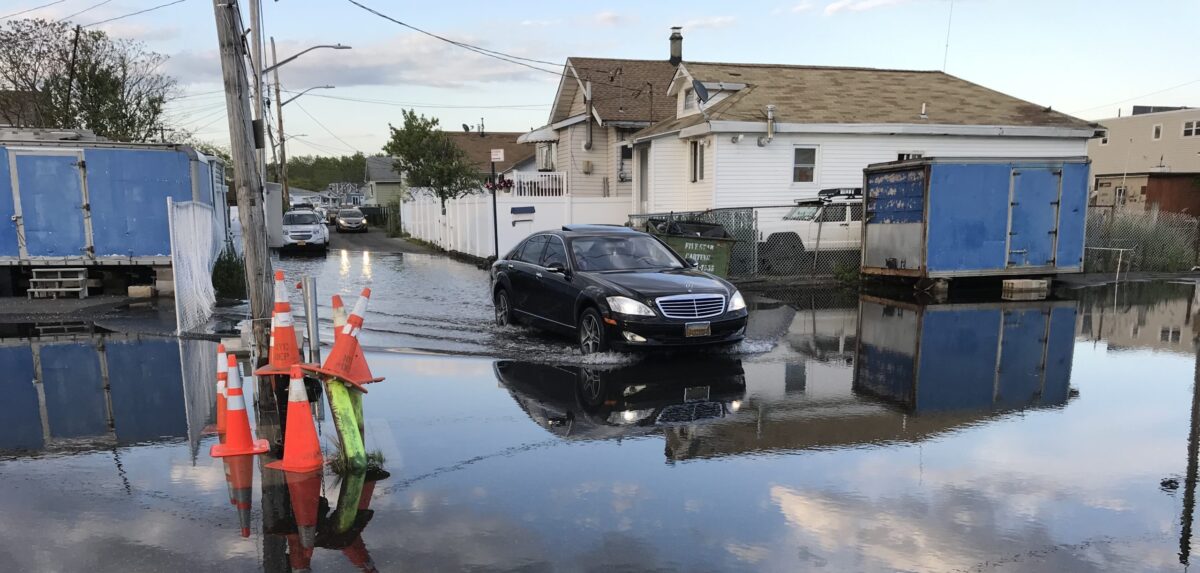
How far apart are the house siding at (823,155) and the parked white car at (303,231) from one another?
46.7 ft

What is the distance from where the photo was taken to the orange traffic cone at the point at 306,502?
4.28m

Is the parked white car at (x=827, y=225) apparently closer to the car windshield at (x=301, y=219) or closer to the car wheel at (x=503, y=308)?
the car wheel at (x=503, y=308)

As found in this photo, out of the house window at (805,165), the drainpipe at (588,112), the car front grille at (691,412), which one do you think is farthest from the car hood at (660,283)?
the drainpipe at (588,112)

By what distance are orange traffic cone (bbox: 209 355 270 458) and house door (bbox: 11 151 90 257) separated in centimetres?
1012

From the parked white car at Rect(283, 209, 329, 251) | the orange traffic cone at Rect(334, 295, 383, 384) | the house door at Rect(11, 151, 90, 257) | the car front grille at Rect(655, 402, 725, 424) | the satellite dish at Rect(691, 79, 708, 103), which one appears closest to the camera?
the orange traffic cone at Rect(334, 295, 383, 384)

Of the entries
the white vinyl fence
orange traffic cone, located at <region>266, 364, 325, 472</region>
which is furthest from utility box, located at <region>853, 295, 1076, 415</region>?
the white vinyl fence

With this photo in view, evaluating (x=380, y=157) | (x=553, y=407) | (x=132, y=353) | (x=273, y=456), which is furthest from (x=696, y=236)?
(x=380, y=157)

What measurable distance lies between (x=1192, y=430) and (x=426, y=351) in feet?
24.8

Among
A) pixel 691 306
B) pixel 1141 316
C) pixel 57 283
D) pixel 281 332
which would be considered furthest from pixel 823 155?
pixel 281 332

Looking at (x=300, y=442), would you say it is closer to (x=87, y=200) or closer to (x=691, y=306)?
(x=691, y=306)

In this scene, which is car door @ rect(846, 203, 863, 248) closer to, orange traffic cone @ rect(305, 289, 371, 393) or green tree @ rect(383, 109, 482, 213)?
orange traffic cone @ rect(305, 289, 371, 393)

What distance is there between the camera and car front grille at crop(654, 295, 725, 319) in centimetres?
843

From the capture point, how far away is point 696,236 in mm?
14859

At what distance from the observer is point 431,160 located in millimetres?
33219
